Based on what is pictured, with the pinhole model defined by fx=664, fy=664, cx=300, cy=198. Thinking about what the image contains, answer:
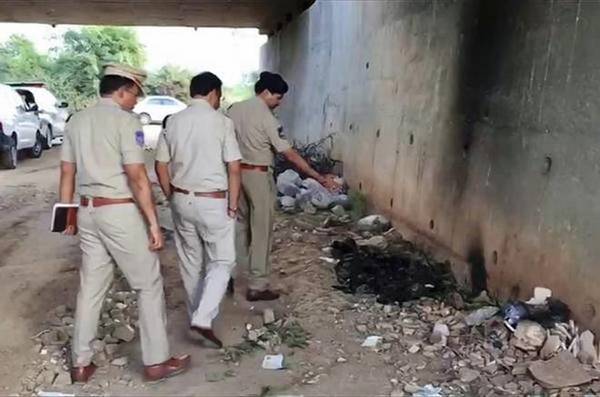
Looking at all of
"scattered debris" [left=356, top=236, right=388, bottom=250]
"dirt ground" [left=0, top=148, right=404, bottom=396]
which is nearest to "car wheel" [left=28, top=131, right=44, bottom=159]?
"dirt ground" [left=0, top=148, right=404, bottom=396]

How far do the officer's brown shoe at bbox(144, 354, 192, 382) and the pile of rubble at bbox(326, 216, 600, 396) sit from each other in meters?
1.28

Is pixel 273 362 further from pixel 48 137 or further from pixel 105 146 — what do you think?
pixel 48 137

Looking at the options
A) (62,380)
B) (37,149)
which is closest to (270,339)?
(62,380)

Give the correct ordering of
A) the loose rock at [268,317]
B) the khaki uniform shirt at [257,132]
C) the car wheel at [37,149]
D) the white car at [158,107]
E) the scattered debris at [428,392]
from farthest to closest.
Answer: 1. the white car at [158,107]
2. the car wheel at [37,149]
3. the khaki uniform shirt at [257,132]
4. the loose rock at [268,317]
5. the scattered debris at [428,392]

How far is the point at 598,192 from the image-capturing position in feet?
12.6

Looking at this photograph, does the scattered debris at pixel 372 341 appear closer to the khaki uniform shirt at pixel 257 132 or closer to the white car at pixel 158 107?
the khaki uniform shirt at pixel 257 132

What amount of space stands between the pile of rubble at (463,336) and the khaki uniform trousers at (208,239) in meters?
1.11

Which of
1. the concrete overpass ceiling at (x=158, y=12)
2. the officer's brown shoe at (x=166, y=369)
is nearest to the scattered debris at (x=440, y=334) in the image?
the officer's brown shoe at (x=166, y=369)

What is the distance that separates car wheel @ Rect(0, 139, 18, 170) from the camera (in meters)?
13.2

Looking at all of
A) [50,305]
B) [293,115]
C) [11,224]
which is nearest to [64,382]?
[50,305]

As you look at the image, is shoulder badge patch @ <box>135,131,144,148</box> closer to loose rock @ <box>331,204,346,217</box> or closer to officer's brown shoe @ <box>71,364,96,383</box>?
officer's brown shoe @ <box>71,364,96,383</box>

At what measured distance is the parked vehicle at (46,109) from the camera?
16.2 metres

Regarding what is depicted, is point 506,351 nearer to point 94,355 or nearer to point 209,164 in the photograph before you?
point 209,164

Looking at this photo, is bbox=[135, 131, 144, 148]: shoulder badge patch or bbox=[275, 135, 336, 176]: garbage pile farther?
bbox=[275, 135, 336, 176]: garbage pile
